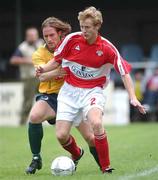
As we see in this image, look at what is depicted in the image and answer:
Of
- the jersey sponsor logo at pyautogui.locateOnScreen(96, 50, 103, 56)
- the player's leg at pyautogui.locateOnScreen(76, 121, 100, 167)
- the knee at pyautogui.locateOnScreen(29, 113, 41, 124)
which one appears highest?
the jersey sponsor logo at pyautogui.locateOnScreen(96, 50, 103, 56)

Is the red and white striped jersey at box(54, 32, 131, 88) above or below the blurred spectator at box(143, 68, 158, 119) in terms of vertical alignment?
above

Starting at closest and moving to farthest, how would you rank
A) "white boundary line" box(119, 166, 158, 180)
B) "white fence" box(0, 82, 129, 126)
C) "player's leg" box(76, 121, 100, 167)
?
1. "white boundary line" box(119, 166, 158, 180)
2. "player's leg" box(76, 121, 100, 167)
3. "white fence" box(0, 82, 129, 126)

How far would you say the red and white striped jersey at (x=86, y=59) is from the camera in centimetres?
817

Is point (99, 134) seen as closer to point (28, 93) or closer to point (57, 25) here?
point (57, 25)

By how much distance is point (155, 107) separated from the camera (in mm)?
21453

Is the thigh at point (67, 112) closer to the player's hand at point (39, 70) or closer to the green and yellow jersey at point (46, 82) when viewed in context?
the player's hand at point (39, 70)

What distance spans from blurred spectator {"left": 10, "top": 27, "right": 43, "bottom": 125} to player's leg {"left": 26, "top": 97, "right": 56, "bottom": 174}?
7.97 metres

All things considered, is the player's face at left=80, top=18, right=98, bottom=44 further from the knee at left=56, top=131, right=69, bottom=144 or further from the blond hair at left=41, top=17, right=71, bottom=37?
the knee at left=56, top=131, right=69, bottom=144

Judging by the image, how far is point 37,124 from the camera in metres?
8.71

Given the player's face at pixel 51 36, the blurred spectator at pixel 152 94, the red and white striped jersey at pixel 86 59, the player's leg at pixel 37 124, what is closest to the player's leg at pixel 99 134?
the red and white striped jersey at pixel 86 59

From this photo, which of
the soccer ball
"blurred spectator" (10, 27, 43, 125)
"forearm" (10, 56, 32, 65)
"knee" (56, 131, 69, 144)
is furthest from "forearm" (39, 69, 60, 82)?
"forearm" (10, 56, 32, 65)

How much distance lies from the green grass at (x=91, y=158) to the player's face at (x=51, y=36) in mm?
1456

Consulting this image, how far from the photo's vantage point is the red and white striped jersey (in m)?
8.17

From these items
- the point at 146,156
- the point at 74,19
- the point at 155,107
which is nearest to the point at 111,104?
the point at 155,107
